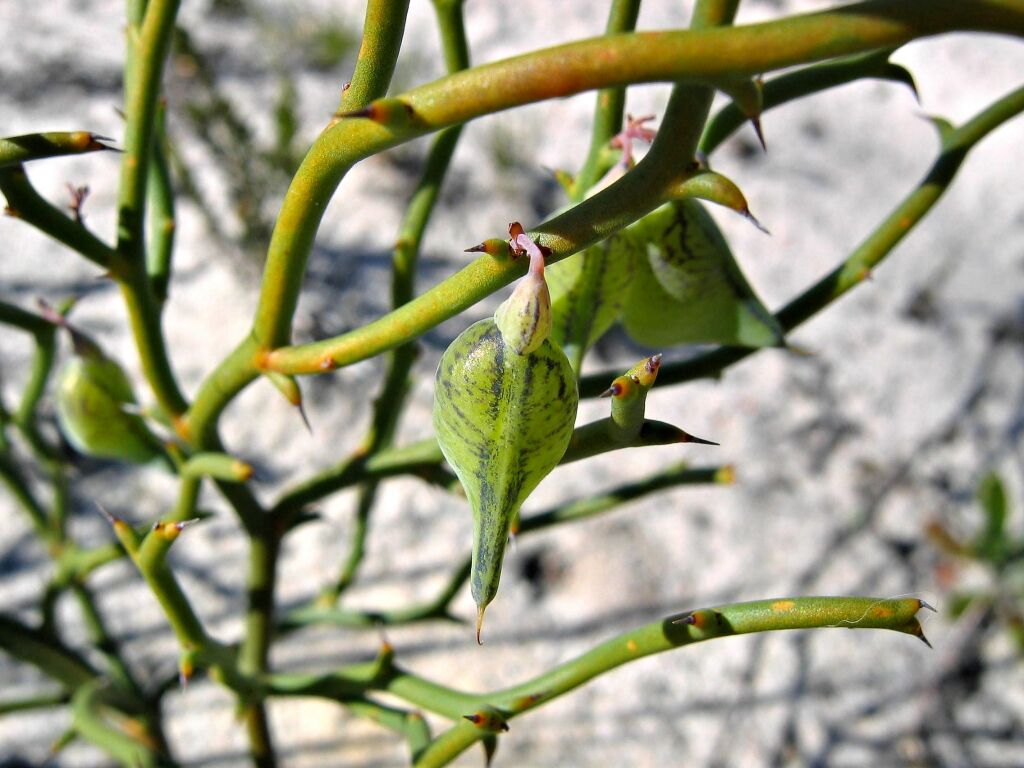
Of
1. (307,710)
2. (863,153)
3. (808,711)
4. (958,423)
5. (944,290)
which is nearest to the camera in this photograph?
(307,710)

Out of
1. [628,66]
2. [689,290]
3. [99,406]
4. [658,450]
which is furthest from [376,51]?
[658,450]

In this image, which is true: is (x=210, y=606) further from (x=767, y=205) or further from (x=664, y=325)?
(x=767, y=205)

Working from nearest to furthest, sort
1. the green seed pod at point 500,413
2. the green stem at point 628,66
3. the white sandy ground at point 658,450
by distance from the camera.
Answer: the green stem at point 628,66 < the green seed pod at point 500,413 < the white sandy ground at point 658,450

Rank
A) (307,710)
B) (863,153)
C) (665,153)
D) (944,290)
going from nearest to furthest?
(665,153) → (307,710) → (944,290) → (863,153)

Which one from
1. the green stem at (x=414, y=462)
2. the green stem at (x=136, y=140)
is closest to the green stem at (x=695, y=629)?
the green stem at (x=414, y=462)

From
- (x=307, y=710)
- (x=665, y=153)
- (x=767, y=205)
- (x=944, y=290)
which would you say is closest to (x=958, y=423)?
(x=944, y=290)

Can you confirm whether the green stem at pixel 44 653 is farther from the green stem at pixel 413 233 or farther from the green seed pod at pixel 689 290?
the green seed pod at pixel 689 290
